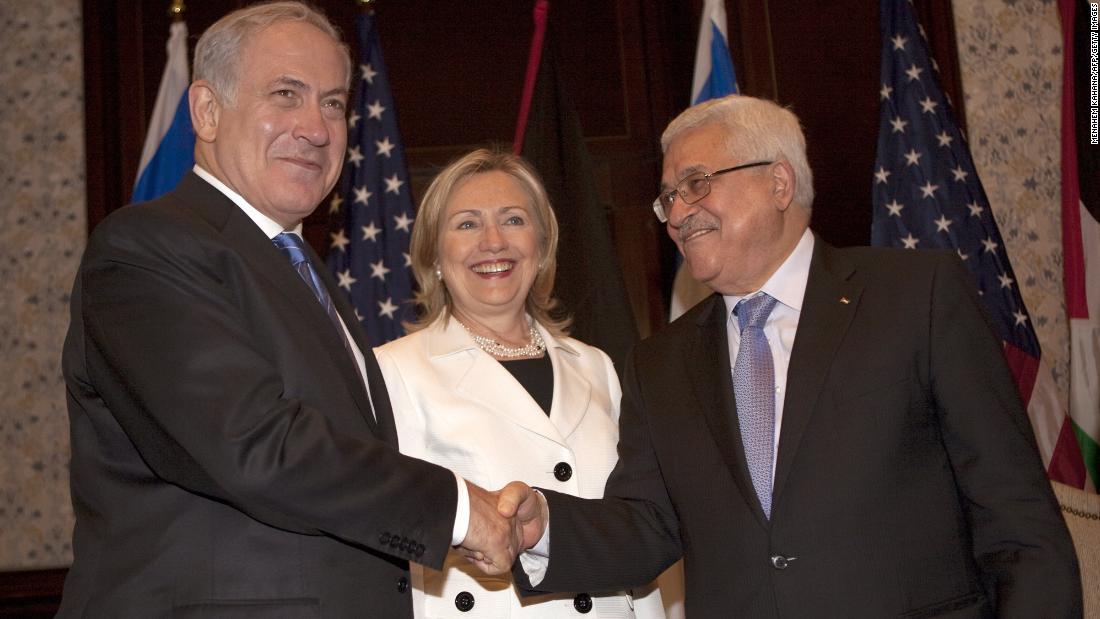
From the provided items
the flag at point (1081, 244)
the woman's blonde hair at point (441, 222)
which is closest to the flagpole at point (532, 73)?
the woman's blonde hair at point (441, 222)

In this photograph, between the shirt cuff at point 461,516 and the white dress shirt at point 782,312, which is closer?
the shirt cuff at point 461,516

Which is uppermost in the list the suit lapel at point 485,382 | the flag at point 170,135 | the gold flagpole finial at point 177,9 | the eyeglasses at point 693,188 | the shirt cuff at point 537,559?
the gold flagpole finial at point 177,9

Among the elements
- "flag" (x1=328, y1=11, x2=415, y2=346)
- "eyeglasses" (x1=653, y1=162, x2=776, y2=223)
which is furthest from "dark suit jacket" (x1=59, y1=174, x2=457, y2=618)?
"flag" (x1=328, y1=11, x2=415, y2=346)

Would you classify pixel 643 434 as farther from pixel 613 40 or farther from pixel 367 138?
pixel 613 40

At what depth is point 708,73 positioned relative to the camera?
14.7 feet

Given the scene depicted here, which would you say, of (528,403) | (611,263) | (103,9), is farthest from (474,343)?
(103,9)

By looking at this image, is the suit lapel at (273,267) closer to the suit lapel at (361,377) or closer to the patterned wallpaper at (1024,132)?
the suit lapel at (361,377)

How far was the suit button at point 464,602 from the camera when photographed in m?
2.59

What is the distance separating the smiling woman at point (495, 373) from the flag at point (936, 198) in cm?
187

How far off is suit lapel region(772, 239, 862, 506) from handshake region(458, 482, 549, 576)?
1.88ft

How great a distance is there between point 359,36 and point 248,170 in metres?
2.40

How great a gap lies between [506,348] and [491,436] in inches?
14.6

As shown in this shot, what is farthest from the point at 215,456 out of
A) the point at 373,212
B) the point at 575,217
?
the point at 373,212

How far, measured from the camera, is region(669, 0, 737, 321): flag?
4293 mm
